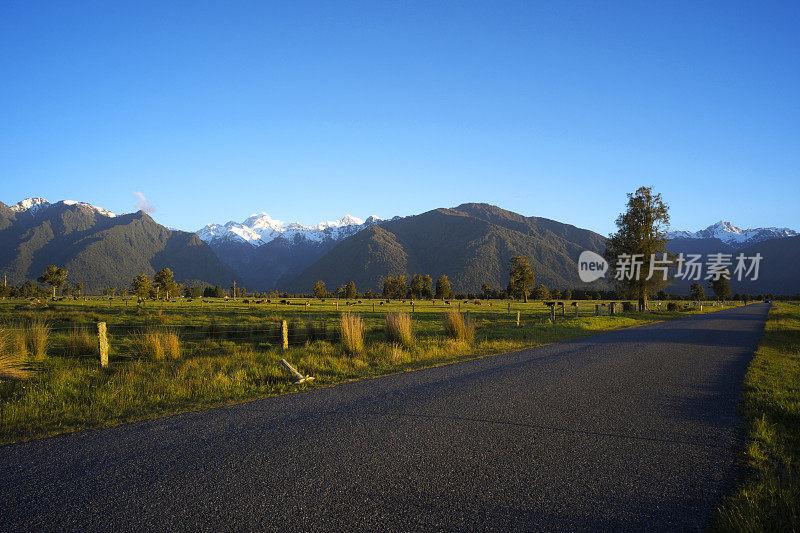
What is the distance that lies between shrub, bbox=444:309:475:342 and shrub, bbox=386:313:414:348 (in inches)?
88.7

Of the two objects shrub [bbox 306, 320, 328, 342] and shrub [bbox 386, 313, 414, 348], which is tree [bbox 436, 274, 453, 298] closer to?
shrub [bbox 306, 320, 328, 342]

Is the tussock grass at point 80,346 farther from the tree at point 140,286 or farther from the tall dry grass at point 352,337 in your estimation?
the tree at point 140,286

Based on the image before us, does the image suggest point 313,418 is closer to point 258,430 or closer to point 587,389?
point 258,430

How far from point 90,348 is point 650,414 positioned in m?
15.4

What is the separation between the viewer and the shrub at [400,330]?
48.2 ft

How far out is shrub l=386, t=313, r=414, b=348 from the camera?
1468 cm

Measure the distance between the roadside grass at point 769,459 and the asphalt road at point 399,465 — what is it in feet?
0.58

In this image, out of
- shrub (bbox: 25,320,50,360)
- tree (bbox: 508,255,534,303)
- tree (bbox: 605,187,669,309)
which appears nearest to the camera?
shrub (bbox: 25,320,50,360)

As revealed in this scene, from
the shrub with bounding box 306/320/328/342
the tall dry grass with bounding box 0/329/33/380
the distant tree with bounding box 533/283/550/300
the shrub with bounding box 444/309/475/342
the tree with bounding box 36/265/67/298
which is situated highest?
the tree with bounding box 36/265/67/298

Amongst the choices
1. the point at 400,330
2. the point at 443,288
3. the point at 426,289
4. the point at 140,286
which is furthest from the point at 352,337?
the point at 426,289

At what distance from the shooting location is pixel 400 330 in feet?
49.0

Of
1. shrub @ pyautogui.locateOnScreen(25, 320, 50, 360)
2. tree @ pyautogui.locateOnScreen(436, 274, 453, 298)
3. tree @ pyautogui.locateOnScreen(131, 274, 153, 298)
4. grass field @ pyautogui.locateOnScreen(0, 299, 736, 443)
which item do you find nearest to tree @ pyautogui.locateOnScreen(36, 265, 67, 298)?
tree @ pyautogui.locateOnScreen(131, 274, 153, 298)

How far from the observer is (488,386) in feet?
26.6

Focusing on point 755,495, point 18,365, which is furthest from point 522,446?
point 18,365
